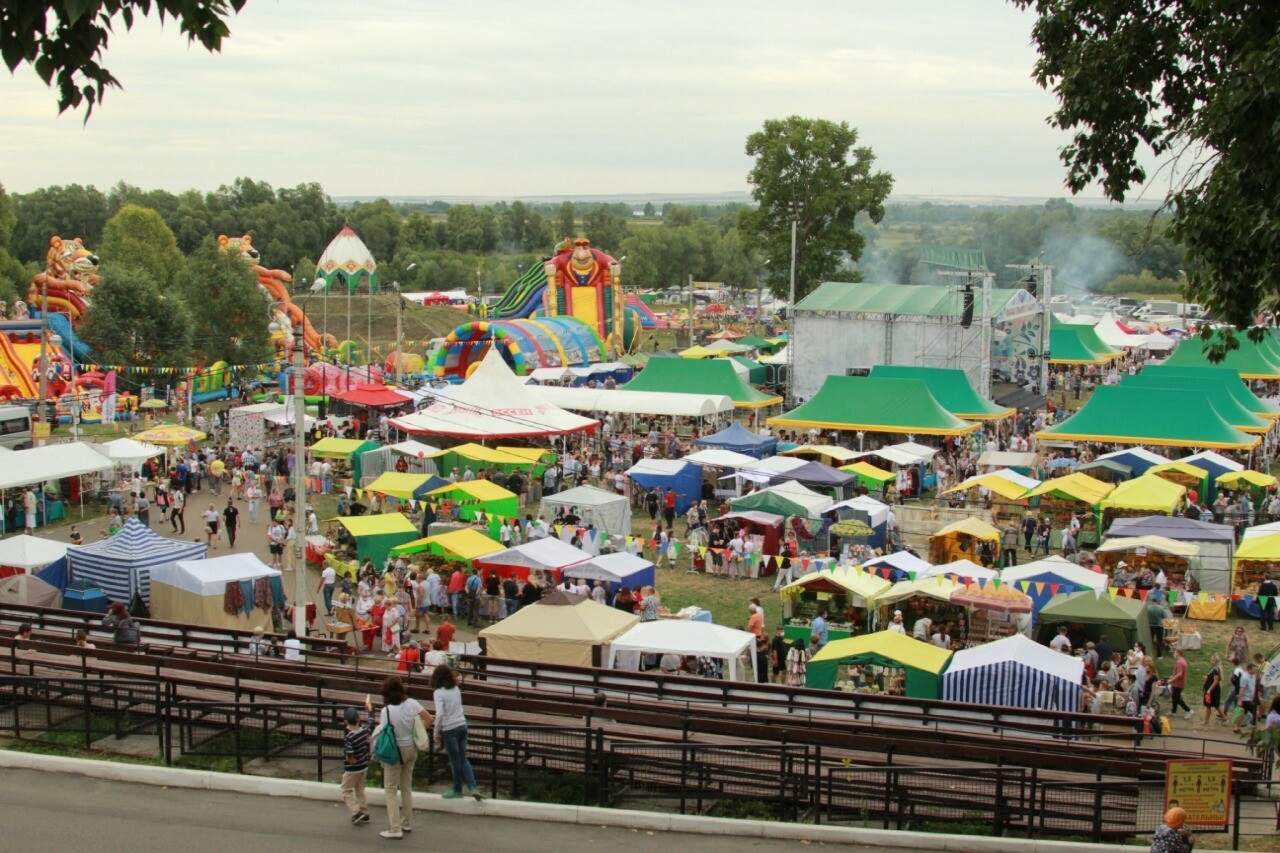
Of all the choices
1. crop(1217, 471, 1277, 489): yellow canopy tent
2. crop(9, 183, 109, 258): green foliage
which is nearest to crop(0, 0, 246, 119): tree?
crop(1217, 471, 1277, 489): yellow canopy tent

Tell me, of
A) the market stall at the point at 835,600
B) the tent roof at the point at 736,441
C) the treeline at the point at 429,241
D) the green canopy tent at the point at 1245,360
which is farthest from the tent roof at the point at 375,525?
the treeline at the point at 429,241

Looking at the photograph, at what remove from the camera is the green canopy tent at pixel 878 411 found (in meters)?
31.9

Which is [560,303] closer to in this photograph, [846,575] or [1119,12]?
[846,575]

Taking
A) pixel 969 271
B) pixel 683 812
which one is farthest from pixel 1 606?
pixel 969 271

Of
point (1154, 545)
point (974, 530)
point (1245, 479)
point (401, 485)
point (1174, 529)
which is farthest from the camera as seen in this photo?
point (1245, 479)

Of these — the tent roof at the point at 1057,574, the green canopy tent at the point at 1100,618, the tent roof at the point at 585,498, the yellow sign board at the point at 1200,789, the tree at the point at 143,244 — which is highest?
the tree at the point at 143,244

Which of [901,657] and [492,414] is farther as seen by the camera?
[492,414]

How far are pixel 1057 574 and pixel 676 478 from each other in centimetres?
970

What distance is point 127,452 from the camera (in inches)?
1072

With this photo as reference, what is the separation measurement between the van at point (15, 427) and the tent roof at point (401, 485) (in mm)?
9331

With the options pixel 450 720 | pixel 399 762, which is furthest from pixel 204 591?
pixel 399 762

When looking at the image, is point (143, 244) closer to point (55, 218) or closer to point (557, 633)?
point (55, 218)

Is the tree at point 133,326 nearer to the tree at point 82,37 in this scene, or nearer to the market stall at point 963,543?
the market stall at point 963,543

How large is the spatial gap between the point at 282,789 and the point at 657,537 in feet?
47.7
